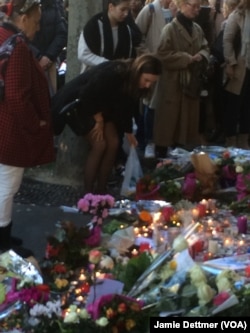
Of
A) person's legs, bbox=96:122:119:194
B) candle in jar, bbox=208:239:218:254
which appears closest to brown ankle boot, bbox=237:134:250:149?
person's legs, bbox=96:122:119:194

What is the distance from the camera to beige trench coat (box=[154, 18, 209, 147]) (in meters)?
7.47

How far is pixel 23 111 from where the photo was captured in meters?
4.86

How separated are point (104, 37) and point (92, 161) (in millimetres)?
1076

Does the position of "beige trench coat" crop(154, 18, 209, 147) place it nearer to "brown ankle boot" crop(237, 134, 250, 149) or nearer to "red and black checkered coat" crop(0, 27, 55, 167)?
"brown ankle boot" crop(237, 134, 250, 149)

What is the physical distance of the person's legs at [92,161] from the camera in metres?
6.42

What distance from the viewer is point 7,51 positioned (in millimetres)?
4770

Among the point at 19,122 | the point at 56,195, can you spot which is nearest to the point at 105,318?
the point at 19,122

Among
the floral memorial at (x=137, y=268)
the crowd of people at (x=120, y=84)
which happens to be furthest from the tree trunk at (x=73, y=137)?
the floral memorial at (x=137, y=268)

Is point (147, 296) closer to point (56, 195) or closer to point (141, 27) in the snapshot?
point (56, 195)

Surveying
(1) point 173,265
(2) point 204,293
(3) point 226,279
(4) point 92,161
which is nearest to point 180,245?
(1) point 173,265

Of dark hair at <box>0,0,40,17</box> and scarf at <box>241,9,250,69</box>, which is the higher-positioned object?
dark hair at <box>0,0,40,17</box>

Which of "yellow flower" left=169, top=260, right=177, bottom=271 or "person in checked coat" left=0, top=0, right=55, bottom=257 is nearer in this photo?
"yellow flower" left=169, top=260, right=177, bottom=271

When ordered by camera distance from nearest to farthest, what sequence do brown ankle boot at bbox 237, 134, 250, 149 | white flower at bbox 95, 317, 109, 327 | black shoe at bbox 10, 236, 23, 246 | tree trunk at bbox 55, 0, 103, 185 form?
white flower at bbox 95, 317, 109, 327, black shoe at bbox 10, 236, 23, 246, tree trunk at bbox 55, 0, 103, 185, brown ankle boot at bbox 237, 134, 250, 149

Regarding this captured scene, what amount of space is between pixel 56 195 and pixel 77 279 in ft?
8.30
